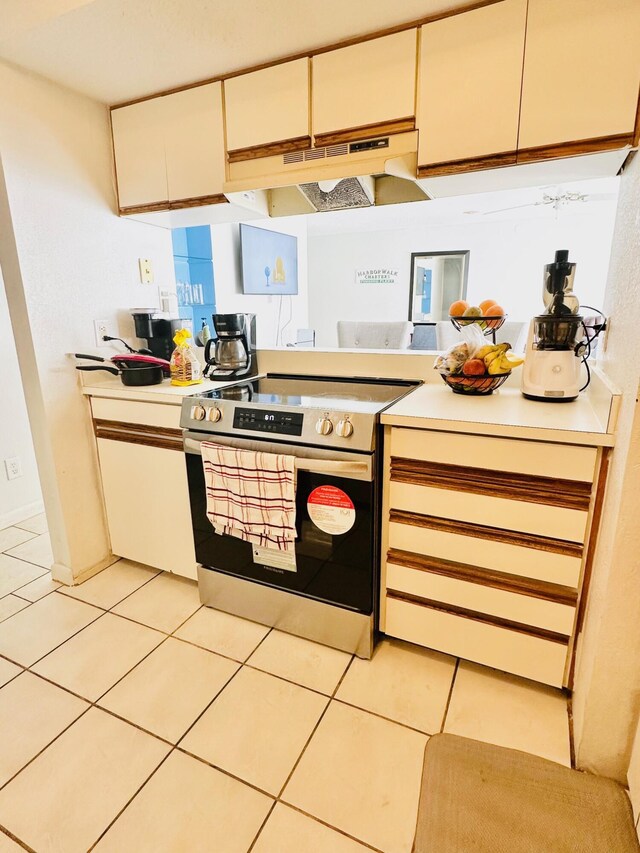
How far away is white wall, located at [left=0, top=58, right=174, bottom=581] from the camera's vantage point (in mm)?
1670

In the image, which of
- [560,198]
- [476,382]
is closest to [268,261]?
[560,198]

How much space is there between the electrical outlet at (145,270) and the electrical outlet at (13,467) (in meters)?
1.36

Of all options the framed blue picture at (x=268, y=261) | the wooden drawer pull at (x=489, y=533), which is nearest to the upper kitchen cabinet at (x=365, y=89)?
the wooden drawer pull at (x=489, y=533)

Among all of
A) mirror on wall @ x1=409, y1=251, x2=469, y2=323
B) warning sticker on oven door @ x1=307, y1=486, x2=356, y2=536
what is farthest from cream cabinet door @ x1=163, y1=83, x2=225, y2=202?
mirror on wall @ x1=409, y1=251, x2=469, y2=323

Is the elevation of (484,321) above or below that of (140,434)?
above

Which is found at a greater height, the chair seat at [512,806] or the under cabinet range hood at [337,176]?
the under cabinet range hood at [337,176]

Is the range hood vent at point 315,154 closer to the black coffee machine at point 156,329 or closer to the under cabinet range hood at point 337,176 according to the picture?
the under cabinet range hood at point 337,176

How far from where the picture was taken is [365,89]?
1461 mm

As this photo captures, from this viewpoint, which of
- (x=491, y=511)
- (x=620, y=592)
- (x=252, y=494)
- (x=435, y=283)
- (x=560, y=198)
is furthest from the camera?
(x=435, y=283)

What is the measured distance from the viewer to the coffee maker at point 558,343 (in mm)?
1413

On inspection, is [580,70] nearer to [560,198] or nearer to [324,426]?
[324,426]

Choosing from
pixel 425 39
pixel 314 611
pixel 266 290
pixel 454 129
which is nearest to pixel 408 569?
pixel 314 611

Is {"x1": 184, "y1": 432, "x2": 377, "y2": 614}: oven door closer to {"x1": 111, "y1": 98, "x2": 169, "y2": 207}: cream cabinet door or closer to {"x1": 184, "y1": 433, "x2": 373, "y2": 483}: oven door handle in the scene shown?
{"x1": 184, "y1": 433, "x2": 373, "y2": 483}: oven door handle

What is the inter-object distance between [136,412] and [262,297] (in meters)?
3.26
